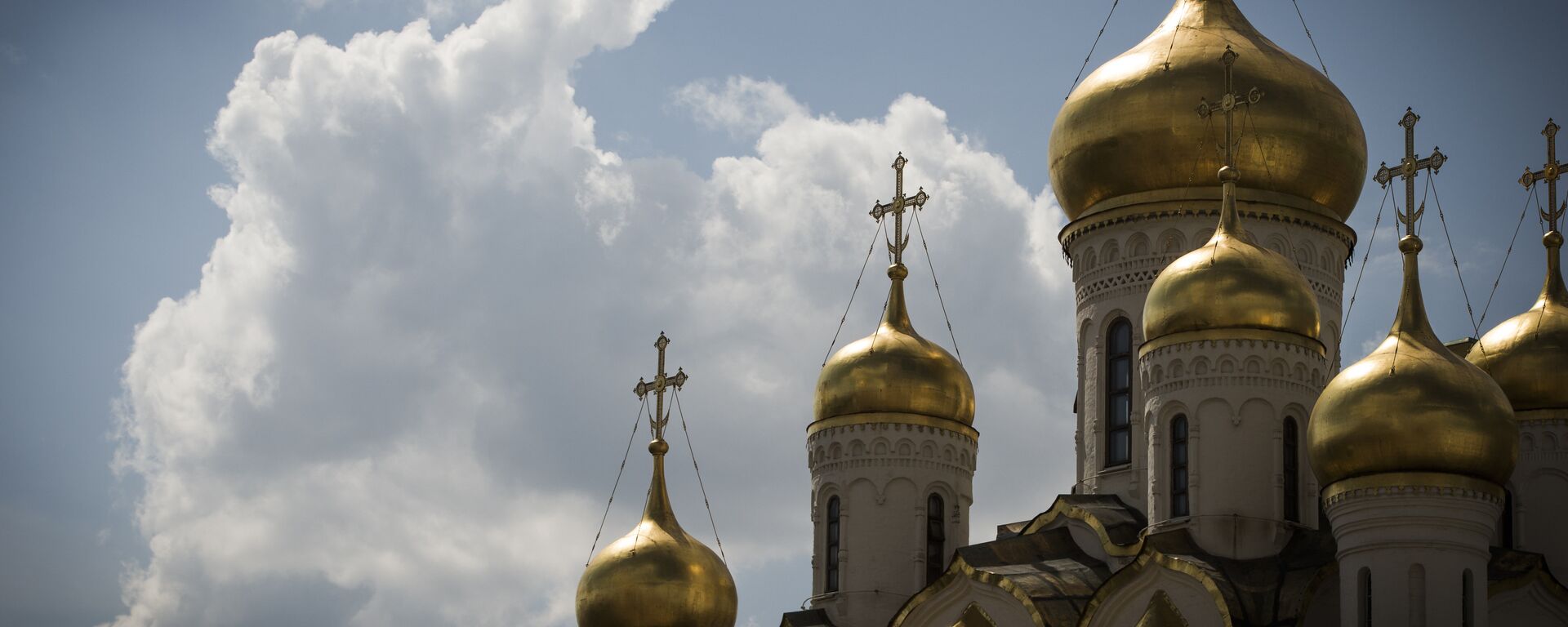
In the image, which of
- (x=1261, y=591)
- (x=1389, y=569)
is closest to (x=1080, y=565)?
(x=1261, y=591)

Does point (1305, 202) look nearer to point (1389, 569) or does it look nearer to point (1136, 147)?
point (1136, 147)

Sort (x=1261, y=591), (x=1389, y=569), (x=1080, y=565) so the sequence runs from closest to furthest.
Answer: (x=1389, y=569) → (x=1261, y=591) → (x=1080, y=565)

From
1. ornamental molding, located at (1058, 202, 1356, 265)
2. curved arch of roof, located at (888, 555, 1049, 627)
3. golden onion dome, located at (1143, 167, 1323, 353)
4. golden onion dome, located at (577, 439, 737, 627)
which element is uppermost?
ornamental molding, located at (1058, 202, 1356, 265)

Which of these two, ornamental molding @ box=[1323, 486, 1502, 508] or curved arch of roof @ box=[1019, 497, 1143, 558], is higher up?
curved arch of roof @ box=[1019, 497, 1143, 558]

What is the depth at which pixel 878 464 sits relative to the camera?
85.8 ft

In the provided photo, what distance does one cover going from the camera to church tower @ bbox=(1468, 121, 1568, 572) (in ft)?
80.7

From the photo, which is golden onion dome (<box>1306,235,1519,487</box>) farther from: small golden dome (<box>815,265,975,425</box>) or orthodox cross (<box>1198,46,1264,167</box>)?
small golden dome (<box>815,265,975,425</box>)

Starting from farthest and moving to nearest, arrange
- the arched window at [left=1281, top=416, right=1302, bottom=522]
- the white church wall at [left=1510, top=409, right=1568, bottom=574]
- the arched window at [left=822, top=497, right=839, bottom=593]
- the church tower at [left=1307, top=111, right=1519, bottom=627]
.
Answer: the arched window at [left=822, top=497, right=839, bottom=593] < the white church wall at [left=1510, top=409, right=1568, bottom=574] < the arched window at [left=1281, top=416, right=1302, bottom=522] < the church tower at [left=1307, top=111, right=1519, bottom=627]

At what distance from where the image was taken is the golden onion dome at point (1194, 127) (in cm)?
2581

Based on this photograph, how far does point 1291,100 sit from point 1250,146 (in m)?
0.65

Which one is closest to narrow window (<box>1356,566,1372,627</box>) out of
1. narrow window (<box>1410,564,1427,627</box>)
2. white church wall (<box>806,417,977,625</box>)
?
narrow window (<box>1410,564,1427,627</box>)

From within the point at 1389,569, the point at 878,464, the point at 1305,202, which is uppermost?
the point at 1305,202

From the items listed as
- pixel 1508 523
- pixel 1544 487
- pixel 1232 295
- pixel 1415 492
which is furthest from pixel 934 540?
pixel 1415 492

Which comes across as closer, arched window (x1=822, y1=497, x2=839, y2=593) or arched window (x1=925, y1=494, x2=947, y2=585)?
arched window (x1=925, y1=494, x2=947, y2=585)
